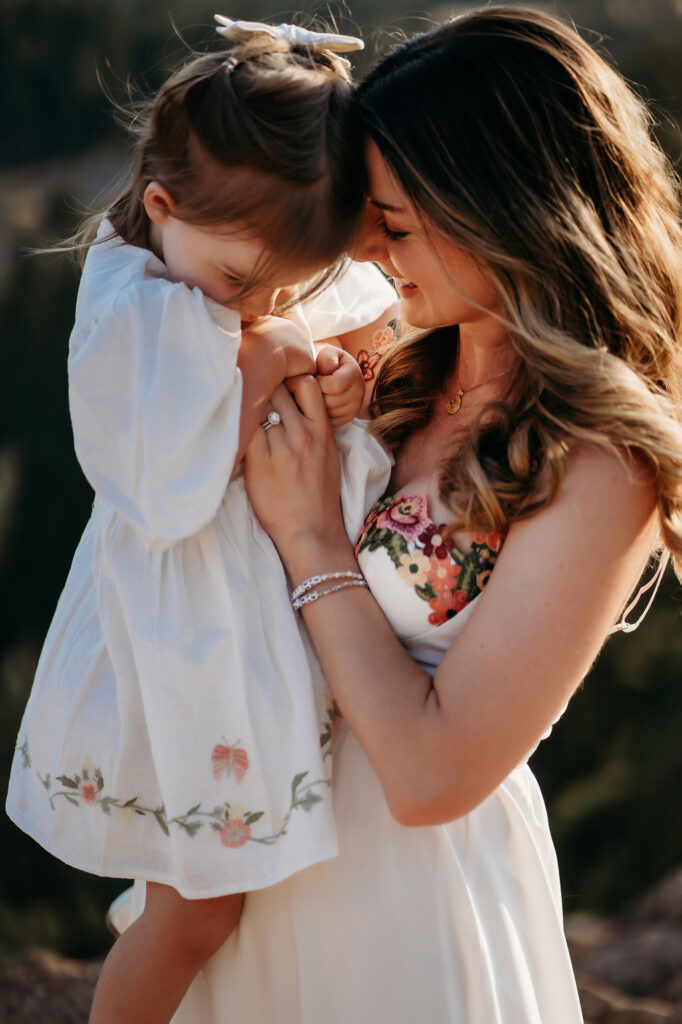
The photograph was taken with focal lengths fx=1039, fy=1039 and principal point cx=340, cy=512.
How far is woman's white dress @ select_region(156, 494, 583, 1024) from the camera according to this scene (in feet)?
4.91

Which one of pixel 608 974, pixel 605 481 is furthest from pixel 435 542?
pixel 608 974

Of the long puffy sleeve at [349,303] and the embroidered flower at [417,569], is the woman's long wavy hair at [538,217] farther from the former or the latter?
the long puffy sleeve at [349,303]

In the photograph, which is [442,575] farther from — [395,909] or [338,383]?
[395,909]

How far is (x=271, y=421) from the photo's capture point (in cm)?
156

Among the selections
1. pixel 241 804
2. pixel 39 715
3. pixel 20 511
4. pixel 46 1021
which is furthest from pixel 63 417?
pixel 241 804

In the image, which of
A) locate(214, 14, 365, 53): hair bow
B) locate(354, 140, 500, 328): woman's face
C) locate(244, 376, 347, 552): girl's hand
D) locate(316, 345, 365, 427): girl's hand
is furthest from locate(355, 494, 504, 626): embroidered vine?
locate(214, 14, 365, 53): hair bow

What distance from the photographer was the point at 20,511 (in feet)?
12.7

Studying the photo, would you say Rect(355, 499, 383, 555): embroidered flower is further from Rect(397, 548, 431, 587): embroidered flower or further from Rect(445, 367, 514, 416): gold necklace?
Rect(445, 367, 514, 416): gold necklace

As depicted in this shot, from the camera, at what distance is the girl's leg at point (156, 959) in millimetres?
1453

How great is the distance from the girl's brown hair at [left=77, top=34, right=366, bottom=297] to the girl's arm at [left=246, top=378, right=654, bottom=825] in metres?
0.49

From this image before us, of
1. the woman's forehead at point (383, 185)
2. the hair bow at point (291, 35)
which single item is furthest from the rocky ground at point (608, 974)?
the hair bow at point (291, 35)

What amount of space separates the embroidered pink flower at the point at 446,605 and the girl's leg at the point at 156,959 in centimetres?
50

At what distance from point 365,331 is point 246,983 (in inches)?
43.7

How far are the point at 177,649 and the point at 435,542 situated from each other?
1.30 feet
